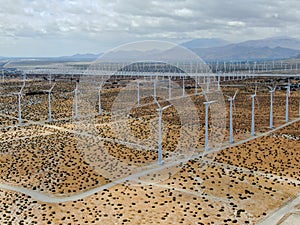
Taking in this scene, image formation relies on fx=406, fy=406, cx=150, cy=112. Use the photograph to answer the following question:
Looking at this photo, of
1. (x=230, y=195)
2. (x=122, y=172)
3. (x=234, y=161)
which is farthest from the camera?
(x=234, y=161)

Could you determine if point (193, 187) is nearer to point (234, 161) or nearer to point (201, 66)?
point (234, 161)

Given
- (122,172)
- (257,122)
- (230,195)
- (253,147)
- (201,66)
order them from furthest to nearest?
(201,66) → (257,122) → (253,147) → (122,172) → (230,195)

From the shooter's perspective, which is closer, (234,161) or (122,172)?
(122,172)

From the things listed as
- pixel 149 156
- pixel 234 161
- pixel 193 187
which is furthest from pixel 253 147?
pixel 193 187

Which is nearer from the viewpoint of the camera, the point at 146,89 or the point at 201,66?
the point at 146,89

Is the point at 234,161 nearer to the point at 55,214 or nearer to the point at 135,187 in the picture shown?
the point at 135,187

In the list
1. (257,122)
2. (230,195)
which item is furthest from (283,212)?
(257,122)
